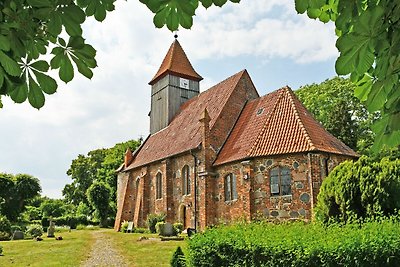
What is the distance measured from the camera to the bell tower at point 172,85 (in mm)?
30141

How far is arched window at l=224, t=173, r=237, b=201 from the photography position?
20.3 m

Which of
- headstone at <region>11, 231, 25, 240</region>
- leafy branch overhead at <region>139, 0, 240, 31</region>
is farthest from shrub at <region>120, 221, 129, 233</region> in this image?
leafy branch overhead at <region>139, 0, 240, 31</region>

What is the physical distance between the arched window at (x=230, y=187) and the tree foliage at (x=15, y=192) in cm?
3116

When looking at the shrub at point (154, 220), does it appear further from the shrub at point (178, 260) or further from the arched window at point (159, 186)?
the shrub at point (178, 260)

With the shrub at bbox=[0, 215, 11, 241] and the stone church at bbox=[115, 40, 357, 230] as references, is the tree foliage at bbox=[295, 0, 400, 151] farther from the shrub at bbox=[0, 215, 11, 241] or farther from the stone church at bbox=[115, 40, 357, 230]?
the shrub at bbox=[0, 215, 11, 241]

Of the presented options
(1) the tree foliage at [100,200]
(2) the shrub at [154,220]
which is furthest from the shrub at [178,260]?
(1) the tree foliage at [100,200]

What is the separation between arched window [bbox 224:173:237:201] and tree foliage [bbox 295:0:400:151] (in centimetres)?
1822

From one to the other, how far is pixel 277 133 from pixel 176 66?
531 inches

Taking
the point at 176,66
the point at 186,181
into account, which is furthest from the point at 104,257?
the point at 176,66

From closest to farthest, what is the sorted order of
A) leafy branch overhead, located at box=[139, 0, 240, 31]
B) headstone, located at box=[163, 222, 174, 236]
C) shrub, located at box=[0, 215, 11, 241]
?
leafy branch overhead, located at box=[139, 0, 240, 31] → headstone, located at box=[163, 222, 174, 236] → shrub, located at box=[0, 215, 11, 241]

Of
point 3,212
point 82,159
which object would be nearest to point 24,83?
point 3,212

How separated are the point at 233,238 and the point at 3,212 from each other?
40460 mm

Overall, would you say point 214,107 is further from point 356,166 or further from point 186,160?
point 356,166

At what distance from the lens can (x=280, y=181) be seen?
60.2 ft
